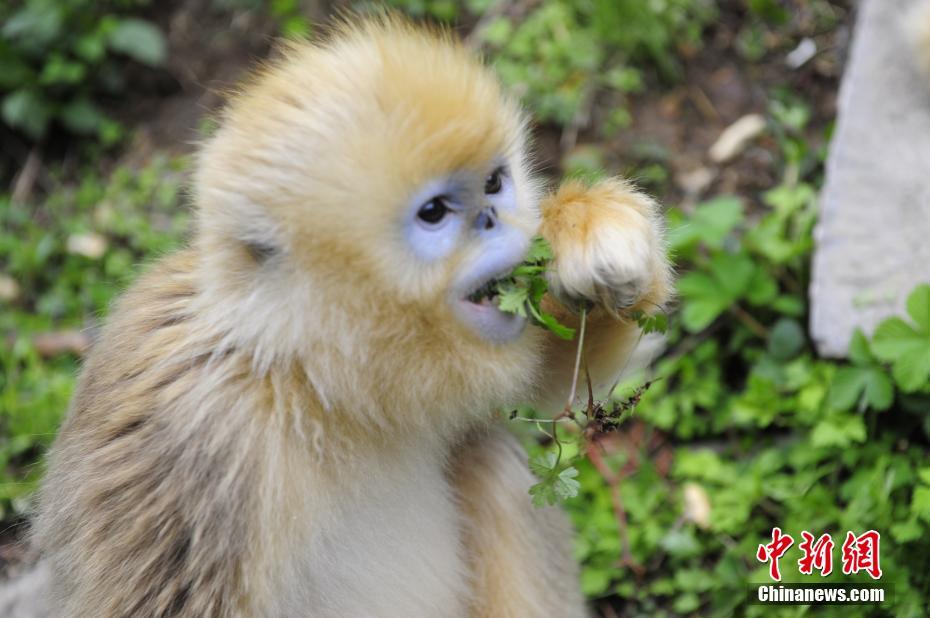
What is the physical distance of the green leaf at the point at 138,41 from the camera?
6.37 meters

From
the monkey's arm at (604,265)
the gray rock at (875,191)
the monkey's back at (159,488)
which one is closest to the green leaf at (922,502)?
the gray rock at (875,191)

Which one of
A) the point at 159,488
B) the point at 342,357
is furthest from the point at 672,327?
the point at 159,488

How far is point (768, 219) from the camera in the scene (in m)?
4.80

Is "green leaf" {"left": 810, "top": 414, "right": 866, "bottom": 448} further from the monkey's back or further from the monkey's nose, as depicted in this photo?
the monkey's back

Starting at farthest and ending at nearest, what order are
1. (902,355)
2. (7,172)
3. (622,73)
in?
1. (7,172)
2. (622,73)
3. (902,355)

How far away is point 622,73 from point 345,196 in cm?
372

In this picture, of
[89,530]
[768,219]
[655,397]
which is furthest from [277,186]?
[768,219]

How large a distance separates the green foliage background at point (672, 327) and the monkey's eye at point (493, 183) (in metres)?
0.80

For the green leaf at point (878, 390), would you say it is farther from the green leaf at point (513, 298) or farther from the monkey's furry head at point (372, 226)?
the green leaf at point (513, 298)

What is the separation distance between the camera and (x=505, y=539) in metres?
3.37

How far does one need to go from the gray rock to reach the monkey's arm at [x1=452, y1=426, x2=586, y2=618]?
1.43 meters

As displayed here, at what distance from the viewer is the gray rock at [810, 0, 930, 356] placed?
13.4 feet

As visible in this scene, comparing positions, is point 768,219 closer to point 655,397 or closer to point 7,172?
point 655,397

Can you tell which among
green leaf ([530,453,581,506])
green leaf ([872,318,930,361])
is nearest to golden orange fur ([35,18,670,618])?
green leaf ([530,453,581,506])
